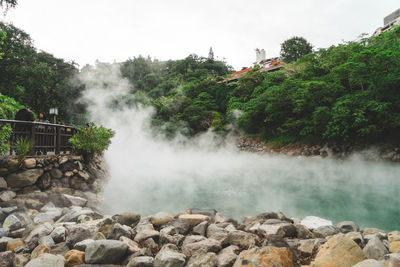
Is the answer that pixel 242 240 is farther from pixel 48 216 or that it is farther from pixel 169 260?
pixel 48 216

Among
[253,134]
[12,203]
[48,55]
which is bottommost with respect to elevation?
[12,203]

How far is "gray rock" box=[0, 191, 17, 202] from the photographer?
4699 mm

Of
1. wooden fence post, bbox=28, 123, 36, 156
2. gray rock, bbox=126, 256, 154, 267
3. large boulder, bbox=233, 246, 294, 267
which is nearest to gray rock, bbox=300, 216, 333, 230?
large boulder, bbox=233, 246, 294, 267

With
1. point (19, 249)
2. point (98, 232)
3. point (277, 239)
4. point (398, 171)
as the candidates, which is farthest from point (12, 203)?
point (398, 171)

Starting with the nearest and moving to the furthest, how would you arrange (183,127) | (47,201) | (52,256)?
(52,256) → (47,201) → (183,127)

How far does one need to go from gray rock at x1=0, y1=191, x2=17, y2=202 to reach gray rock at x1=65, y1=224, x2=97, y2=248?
7.25 feet

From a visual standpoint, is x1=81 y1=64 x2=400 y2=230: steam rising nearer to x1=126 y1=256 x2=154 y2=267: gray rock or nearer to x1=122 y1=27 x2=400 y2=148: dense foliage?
x1=122 y1=27 x2=400 y2=148: dense foliage

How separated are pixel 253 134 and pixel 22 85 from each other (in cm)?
1891

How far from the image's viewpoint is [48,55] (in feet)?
65.6

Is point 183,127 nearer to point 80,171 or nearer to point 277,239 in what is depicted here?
point 80,171

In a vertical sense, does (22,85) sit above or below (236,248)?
above

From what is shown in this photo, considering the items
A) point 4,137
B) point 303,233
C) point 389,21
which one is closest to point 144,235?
point 303,233

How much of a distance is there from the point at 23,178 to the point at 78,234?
9.48 feet

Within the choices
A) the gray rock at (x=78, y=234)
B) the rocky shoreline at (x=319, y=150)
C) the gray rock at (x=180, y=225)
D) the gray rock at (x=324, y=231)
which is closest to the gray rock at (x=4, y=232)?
the gray rock at (x=78, y=234)
